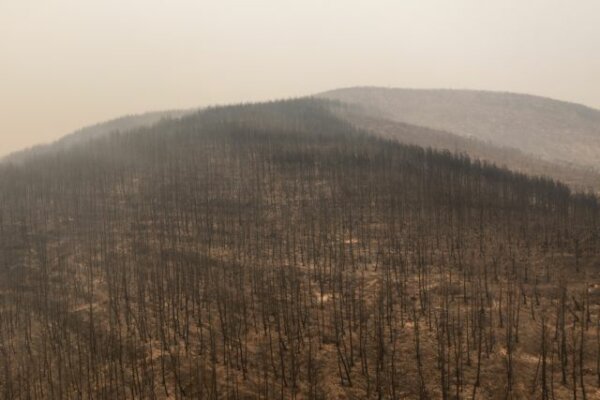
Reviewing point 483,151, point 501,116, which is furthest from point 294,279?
point 501,116

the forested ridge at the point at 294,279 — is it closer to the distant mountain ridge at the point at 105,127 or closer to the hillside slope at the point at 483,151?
the hillside slope at the point at 483,151

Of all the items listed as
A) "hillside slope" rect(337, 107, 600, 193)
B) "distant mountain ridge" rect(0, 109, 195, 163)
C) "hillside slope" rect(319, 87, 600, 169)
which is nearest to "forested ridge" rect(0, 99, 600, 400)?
"hillside slope" rect(337, 107, 600, 193)

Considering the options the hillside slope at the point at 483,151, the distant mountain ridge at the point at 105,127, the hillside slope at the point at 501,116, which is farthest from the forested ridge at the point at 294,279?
the distant mountain ridge at the point at 105,127

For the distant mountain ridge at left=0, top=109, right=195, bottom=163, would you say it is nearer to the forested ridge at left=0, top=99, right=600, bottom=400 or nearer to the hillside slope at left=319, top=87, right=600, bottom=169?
the hillside slope at left=319, top=87, right=600, bottom=169

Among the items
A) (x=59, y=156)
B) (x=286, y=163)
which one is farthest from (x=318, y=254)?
(x=59, y=156)

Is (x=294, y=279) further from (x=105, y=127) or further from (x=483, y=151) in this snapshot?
(x=105, y=127)

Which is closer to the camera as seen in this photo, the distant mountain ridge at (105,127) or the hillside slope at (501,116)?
the hillside slope at (501,116)

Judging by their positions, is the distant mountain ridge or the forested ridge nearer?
the forested ridge
